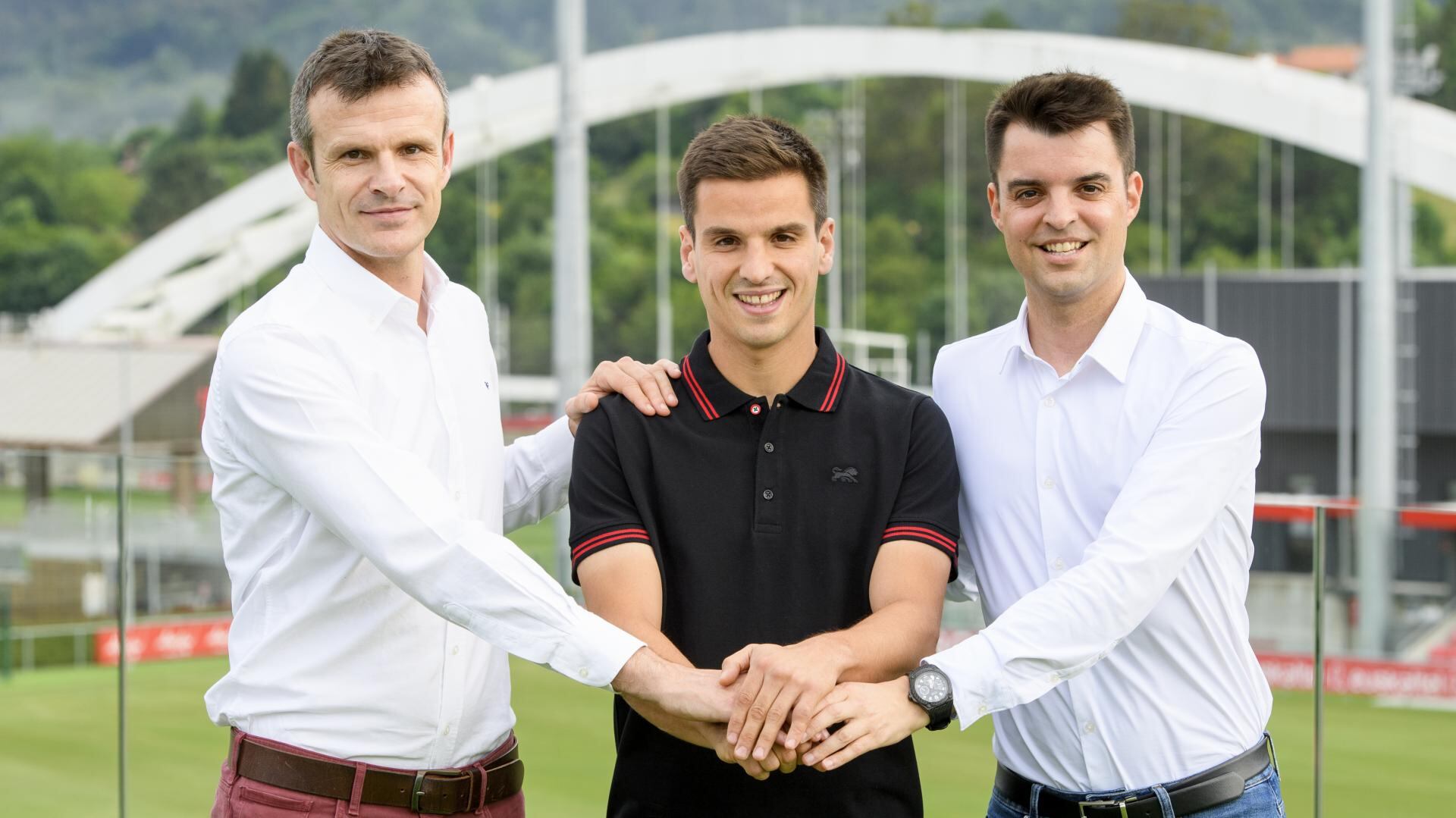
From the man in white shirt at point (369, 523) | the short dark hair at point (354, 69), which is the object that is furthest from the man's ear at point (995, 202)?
the short dark hair at point (354, 69)

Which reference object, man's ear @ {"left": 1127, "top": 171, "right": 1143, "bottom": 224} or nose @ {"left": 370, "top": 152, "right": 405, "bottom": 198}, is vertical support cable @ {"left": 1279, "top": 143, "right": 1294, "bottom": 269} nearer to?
man's ear @ {"left": 1127, "top": 171, "right": 1143, "bottom": 224}

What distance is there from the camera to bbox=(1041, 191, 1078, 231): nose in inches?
103

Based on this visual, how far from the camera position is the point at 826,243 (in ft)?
8.83

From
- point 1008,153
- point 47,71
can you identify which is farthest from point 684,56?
point 47,71

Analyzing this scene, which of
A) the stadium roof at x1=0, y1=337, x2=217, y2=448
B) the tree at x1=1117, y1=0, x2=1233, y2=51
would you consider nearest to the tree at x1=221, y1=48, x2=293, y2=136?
the stadium roof at x1=0, y1=337, x2=217, y2=448

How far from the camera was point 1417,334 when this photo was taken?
90.3 feet

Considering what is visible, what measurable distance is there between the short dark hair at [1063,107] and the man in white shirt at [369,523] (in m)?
0.74

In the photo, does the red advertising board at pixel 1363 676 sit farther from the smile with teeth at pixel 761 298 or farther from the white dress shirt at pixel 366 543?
the white dress shirt at pixel 366 543

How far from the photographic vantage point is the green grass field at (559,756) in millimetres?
4574

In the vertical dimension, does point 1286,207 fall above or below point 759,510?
above

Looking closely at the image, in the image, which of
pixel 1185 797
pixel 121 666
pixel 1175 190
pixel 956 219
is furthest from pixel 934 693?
pixel 1175 190

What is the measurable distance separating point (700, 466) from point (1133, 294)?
803 mm

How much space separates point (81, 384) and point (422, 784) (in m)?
40.1

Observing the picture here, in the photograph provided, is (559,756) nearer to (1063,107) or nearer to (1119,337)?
(1119,337)
